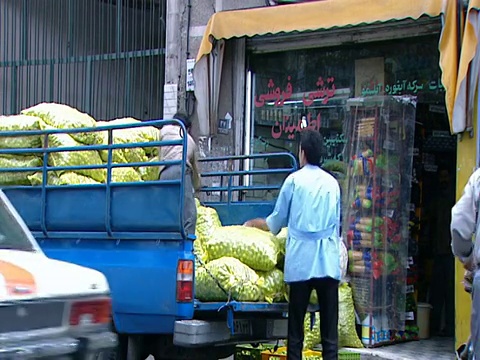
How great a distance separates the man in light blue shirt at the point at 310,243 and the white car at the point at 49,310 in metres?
2.01

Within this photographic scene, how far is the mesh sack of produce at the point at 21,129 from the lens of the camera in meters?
6.44

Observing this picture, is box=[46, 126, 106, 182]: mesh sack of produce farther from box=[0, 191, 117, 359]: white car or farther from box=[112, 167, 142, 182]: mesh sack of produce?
box=[0, 191, 117, 359]: white car

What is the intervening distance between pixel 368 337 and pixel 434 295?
5.01 feet

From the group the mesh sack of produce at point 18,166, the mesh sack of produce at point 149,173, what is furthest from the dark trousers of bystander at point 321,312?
the mesh sack of produce at point 18,166

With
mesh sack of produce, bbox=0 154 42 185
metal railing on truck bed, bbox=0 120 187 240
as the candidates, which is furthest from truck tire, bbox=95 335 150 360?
mesh sack of produce, bbox=0 154 42 185

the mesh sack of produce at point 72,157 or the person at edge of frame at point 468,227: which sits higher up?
the mesh sack of produce at point 72,157

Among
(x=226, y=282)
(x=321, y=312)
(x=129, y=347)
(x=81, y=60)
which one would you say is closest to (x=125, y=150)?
(x=226, y=282)

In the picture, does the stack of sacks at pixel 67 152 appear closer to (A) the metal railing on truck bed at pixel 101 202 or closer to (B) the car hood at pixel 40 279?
(A) the metal railing on truck bed at pixel 101 202

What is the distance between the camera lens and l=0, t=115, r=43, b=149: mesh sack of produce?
6441 mm

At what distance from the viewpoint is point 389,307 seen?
8.17 meters

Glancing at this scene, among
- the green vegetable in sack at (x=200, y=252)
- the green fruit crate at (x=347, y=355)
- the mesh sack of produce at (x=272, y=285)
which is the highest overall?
the green vegetable in sack at (x=200, y=252)

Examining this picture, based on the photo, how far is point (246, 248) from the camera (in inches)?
235

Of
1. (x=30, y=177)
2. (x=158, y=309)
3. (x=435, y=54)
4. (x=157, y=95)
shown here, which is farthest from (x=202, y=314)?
(x=157, y=95)

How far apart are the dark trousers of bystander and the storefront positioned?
195 cm
